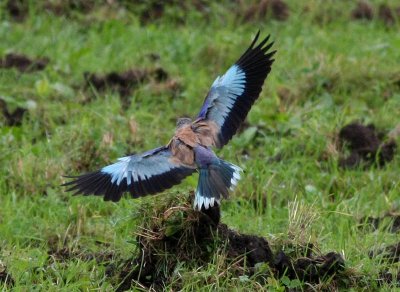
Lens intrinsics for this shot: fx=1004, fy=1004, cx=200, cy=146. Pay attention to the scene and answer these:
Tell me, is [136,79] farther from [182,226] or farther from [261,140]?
[182,226]

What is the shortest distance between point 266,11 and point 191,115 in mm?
2509

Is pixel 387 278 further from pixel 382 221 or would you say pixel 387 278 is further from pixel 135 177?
pixel 135 177

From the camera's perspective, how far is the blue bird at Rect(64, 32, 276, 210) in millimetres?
4953

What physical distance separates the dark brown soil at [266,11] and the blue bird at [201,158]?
171 inches

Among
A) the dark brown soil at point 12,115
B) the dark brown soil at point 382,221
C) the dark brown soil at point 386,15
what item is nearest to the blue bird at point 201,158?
the dark brown soil at point 382,221

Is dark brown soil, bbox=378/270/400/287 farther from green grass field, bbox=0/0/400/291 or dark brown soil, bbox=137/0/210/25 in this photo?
dark brown soil, bbox=137/0/210/25

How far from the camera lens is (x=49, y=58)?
862cm

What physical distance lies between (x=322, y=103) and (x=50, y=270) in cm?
334

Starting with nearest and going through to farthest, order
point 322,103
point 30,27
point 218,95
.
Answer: point 218,95, point 322,103, point 30,27

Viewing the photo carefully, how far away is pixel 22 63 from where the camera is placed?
8.42m

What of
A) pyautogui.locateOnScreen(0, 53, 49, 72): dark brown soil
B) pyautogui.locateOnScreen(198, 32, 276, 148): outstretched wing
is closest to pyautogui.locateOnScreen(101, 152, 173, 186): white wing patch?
pyautogui.locateOnScreen(198, 32, 276, 148): outstretched wing

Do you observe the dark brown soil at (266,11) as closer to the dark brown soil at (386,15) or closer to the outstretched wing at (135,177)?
the dark brown soil at (386,15)

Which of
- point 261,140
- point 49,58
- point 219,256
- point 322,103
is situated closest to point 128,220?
point 219,256

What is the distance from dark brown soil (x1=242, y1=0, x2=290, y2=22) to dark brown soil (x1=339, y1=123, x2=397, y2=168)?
9.48 feet
